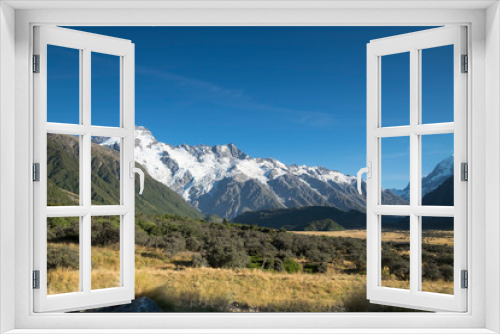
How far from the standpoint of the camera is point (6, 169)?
6.51ft

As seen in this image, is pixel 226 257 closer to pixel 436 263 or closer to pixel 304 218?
pixel 304 218

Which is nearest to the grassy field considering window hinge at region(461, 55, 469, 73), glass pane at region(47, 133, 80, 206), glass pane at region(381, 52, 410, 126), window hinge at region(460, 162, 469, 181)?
glass pane at region(47, 133, 80, 206)

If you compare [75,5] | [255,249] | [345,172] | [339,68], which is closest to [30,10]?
[75,5]

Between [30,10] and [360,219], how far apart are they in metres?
20.5

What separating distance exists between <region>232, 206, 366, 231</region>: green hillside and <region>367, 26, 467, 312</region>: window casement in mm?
18372

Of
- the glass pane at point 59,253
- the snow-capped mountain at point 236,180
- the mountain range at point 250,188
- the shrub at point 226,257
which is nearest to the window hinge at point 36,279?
the glass pane at point 59,253

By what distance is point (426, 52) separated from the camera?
259 centimetres

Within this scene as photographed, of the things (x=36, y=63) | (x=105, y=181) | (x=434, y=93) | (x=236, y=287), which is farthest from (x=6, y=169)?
(x=236, y=287)

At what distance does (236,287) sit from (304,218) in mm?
9176

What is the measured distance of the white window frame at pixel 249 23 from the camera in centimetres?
200

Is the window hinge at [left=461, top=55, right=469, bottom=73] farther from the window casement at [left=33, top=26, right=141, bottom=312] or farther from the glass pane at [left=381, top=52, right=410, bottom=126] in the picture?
the window casement at [left=33, top=26, right=141, bottom=312]

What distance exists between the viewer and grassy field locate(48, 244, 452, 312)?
427 inches

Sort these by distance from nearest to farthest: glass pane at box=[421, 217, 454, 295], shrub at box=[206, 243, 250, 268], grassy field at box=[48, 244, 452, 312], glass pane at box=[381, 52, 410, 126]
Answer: glass pane at box=[421, 217, 454, 295]
glass pane at box=[381, 52, 410, 126]
grassy field at box=[48, 244, 452, 312]
shrub at box=[206, 243, 250, 268]

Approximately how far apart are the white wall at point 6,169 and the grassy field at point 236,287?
7.34 meters
